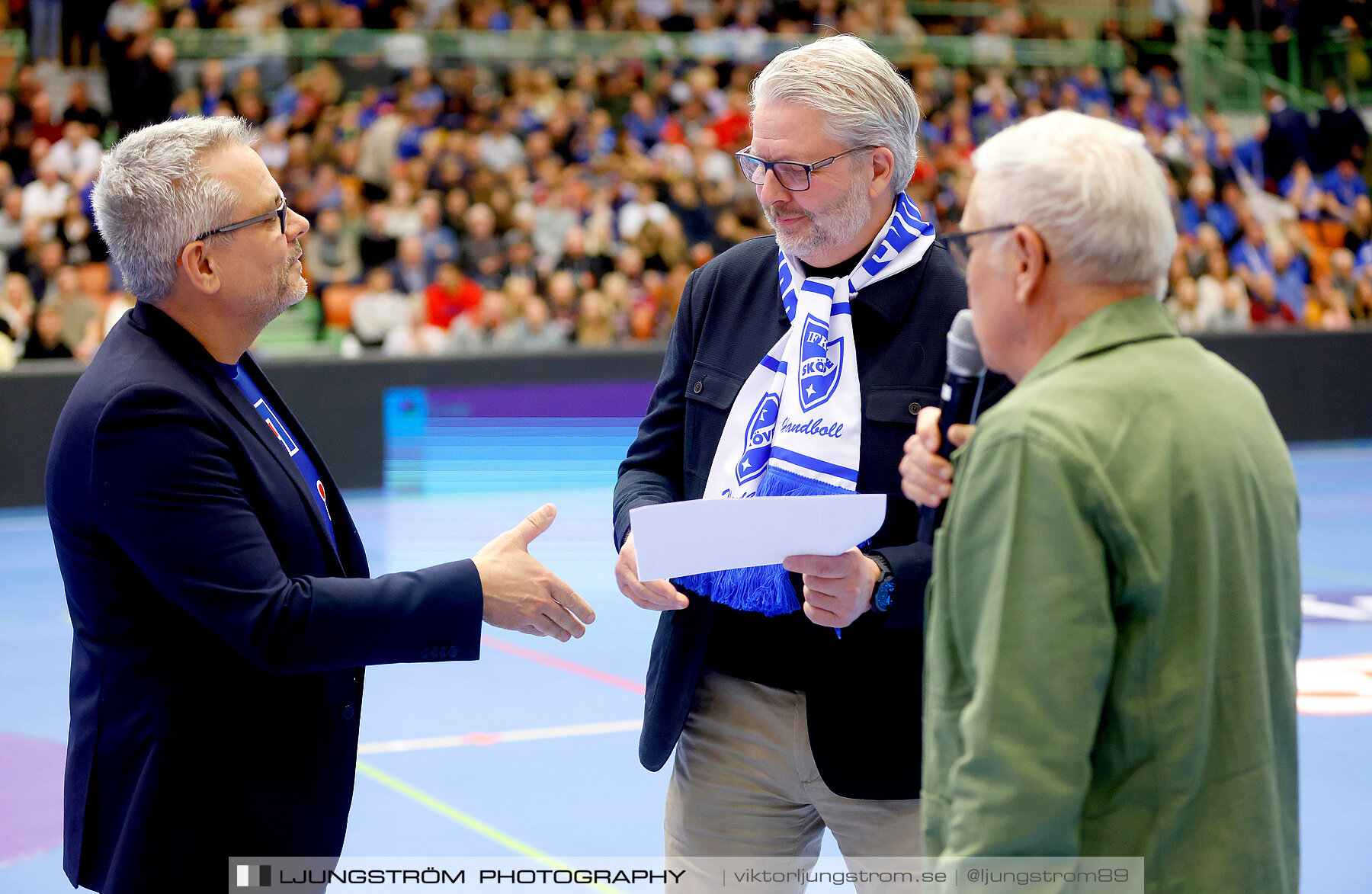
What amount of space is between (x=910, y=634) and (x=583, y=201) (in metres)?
11.7

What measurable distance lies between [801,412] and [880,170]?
448 mm

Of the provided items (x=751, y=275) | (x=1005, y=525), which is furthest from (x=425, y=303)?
(x=1005, y=525)

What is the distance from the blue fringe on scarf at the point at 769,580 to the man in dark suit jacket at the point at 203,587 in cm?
28

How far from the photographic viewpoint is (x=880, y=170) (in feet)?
7.70

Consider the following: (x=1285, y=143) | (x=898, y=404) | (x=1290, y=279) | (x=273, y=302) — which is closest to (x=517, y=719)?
(x=273, y=302)

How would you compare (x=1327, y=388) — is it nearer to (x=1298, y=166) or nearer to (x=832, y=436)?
(x=1298, y=166)

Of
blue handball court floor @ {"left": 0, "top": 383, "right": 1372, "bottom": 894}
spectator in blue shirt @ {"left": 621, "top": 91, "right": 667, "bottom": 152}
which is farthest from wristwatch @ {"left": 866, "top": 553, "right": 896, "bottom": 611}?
spectator in blue shirt @ {"left": 621, "top": 91, "right": 667, "bottom": 152}

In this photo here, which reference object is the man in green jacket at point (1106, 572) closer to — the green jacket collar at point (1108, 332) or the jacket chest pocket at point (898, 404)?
the green jacket collar at point (1108, 332)

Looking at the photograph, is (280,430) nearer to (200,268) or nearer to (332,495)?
(332,495)

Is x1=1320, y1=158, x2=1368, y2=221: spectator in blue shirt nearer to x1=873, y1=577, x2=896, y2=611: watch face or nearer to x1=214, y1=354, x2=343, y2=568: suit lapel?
x1=873, y1=577, x2=896, y2=611: watch face

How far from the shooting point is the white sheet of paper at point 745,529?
1.94 m

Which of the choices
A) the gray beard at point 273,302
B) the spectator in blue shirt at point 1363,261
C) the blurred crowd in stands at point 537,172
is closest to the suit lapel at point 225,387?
the gray beard at point 273,302

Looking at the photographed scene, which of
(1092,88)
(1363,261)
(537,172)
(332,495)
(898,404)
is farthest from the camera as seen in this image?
(1092,88)

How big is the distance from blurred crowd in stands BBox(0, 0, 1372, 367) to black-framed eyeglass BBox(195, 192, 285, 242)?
8682mm
